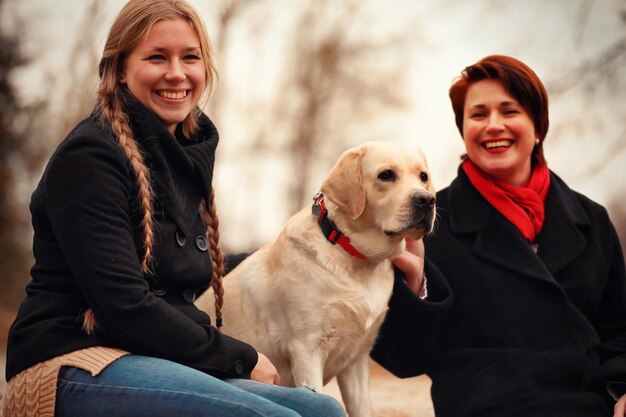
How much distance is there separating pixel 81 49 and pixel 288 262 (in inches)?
183

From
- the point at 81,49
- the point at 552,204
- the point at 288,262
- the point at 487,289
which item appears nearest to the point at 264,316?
the point at 288,262

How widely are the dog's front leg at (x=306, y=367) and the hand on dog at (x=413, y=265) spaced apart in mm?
452

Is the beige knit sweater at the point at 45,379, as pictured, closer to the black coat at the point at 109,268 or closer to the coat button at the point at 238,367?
the black coat at the point at 109,268

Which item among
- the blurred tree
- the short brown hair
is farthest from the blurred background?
the short brown hair

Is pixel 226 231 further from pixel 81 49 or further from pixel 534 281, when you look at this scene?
pixel 534 281

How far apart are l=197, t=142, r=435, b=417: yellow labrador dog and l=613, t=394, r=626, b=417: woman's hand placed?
826 mm

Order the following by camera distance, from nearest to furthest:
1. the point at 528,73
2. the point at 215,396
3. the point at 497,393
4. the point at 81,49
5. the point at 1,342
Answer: the point at 215,396
the point at 497,393
the point at 528,73
the point at 1,342
the point at 81,49

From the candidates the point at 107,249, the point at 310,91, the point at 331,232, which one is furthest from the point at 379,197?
the point at 310,91

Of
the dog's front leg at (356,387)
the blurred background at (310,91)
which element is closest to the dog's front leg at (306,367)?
the dog's front leg at (356,387)

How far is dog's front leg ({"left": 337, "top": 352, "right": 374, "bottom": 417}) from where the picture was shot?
8.87ft

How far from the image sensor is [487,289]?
8.89 feet

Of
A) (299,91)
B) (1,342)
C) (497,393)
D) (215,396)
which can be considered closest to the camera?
(215,396)

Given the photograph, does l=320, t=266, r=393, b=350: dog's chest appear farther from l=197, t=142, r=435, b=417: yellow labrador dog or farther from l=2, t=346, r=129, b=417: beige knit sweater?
l=2, t=346, r=129, b=417: beige knit sweater

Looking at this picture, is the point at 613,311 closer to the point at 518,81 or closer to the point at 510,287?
the point at 510,287
